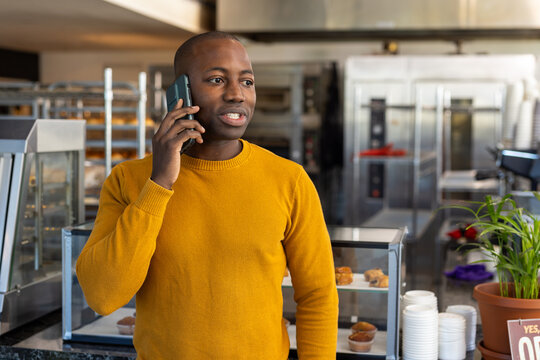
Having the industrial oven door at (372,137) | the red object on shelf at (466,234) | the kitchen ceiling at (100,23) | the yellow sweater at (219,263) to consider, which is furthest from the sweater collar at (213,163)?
the industrial oven door at (372,137)

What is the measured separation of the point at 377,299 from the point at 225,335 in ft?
2.72

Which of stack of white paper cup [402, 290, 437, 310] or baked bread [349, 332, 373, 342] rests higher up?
stack of white paper cup [402, 290, 437, 310]

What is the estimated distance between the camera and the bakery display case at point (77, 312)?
2.11m

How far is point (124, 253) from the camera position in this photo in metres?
1.24

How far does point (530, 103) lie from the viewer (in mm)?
3291

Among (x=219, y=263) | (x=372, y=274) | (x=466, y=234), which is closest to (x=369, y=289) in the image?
(x=372, y=274)

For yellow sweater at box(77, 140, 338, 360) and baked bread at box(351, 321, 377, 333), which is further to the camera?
baked bread at box(351, 321, 377, 333)

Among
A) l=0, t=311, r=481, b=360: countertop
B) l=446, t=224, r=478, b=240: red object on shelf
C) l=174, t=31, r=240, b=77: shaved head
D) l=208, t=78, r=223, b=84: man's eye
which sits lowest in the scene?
l=0, t=311, r=481, b=360: countertop

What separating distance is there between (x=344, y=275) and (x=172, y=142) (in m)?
0.99

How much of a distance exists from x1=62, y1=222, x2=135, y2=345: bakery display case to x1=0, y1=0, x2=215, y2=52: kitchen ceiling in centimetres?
294

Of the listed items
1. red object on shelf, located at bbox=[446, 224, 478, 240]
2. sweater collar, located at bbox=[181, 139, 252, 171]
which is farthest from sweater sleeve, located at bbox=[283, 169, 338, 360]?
red object on shelf, located at bbox=[446, 224, 478, 240]

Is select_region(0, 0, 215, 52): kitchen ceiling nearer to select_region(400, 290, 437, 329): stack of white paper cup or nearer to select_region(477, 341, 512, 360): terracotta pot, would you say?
select_region(400, 290, 437, 329): stack of white paper cup

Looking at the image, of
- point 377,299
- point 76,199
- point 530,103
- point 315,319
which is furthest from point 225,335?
point 530,103

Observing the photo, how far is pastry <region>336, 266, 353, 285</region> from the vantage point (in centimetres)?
207
